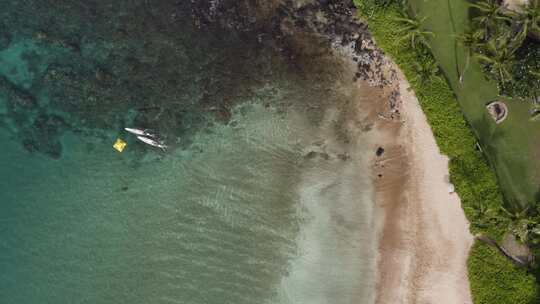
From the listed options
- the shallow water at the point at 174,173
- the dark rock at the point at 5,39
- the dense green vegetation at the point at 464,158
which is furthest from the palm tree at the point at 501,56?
the dark rock at the point at 5,39

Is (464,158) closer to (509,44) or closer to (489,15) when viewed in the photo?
(509,44)

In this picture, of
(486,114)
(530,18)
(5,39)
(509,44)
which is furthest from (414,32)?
(5,39)

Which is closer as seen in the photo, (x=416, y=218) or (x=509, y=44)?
(x=509, y=44)

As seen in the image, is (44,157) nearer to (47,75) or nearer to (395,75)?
(47,75)

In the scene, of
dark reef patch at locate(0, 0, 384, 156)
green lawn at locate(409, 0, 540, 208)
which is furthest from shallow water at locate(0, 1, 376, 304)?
green lawn at locate(409, 0, 540, 208)

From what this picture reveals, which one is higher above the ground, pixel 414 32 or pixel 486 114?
pixel 414 32

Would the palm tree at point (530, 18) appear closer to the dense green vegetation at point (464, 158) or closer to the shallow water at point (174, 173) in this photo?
the dense green vegetation at point (464, 158)

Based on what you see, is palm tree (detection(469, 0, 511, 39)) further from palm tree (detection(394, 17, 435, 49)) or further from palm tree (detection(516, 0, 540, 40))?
palm tree (detection(394, 17, 435, 49))
